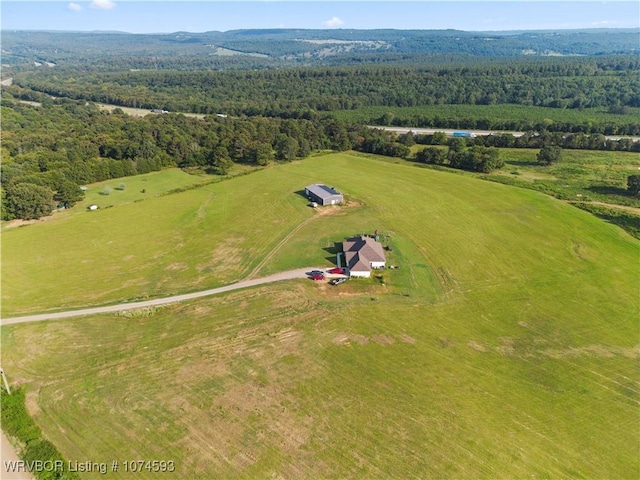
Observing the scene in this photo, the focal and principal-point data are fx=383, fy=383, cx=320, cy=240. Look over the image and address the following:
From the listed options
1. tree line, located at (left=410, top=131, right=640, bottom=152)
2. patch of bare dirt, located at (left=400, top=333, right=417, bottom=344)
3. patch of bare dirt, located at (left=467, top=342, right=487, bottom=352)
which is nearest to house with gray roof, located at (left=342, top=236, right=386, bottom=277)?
patch of bare dirt, located at (left=400, top=333, right=417, bottom=344)

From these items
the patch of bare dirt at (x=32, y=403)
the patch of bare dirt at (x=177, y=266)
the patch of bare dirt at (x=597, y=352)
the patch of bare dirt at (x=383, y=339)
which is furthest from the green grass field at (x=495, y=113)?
the patch of bare dirt at (x=32, y=403)

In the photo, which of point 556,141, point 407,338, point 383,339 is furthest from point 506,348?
point 556,141

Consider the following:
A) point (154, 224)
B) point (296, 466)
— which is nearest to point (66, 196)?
point (154, 224)

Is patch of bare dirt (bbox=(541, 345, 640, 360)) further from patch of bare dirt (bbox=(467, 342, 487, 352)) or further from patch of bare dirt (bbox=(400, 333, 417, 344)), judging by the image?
patch of bare dirt (bbox=(400, 333, 417, 344))

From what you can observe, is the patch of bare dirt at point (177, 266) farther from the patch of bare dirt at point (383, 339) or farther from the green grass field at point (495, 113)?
the green grass field at point (495, 113)

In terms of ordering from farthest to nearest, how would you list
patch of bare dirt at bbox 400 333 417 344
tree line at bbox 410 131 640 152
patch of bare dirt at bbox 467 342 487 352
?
tree line at bbox 410 131 640 152 < patch of bare dirt at bbox 400 333 417 344 < patch of bare dirt at bbox 467 342 487 352

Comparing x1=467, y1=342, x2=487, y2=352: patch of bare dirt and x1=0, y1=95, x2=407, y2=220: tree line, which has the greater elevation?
x1=0, y1=95, x2=407, y2=220: tree line

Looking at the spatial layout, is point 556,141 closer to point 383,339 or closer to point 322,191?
point 322,191
